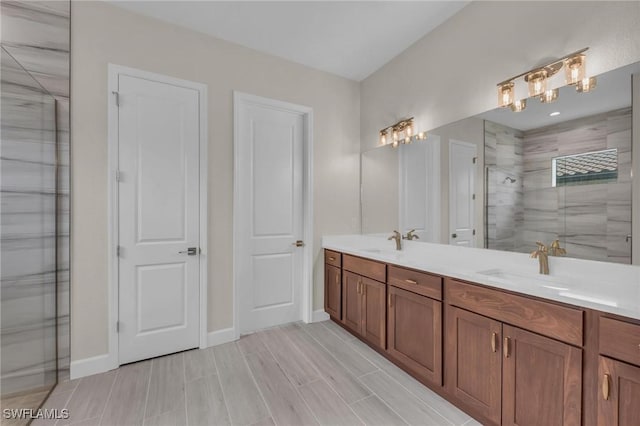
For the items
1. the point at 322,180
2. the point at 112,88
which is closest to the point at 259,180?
the point at 322,180

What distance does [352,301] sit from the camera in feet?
8.96

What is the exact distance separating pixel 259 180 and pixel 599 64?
2601 mm

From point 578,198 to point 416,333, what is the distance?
1321 mm

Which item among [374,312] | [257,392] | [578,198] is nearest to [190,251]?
[257,392]

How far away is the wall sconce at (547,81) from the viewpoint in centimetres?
157

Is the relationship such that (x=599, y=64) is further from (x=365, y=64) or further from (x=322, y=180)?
(x=322, y=180)

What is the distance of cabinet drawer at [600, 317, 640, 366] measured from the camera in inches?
41.6

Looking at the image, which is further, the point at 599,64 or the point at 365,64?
the point at 365,64

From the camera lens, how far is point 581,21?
5.20ft

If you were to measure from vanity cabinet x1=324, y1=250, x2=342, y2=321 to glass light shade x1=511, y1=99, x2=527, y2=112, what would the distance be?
75.1 inches

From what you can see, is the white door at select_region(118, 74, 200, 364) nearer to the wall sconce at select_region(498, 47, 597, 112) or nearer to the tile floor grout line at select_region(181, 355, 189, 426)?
the tile floor grout line at select_region(181, 355, 189, 426)

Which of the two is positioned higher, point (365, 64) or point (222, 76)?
point (365, 64)

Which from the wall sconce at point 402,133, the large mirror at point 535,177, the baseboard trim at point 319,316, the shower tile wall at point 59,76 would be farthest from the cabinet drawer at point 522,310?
the shower tile wall at point 59,76

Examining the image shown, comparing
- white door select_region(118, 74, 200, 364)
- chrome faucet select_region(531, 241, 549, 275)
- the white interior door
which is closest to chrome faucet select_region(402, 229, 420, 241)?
the white interior door
